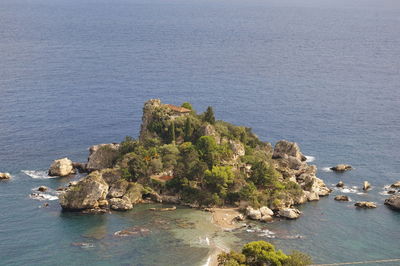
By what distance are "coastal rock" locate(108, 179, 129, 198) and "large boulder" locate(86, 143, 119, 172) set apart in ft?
35.5

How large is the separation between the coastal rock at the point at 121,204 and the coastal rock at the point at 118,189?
7.33 ft

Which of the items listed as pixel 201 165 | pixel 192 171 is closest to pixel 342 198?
pixel 201 165

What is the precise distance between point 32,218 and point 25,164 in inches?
1042

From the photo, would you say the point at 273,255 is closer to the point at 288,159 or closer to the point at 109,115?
the point at 288,159

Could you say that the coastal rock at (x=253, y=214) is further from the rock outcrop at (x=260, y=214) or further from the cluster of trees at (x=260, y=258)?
the cluster of trees at (x=260, y=258)

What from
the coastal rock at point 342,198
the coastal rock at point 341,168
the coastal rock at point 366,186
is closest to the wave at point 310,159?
the coastal rock at point 341,168

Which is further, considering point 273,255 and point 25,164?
point 25,164

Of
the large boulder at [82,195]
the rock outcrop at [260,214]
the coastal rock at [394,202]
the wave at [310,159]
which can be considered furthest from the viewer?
the wave at [310,159]

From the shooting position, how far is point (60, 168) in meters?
113

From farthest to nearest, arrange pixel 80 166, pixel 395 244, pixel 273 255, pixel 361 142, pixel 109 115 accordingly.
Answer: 1. pixel 109 115
2. pixel 361 142
3. pixel 80 166
4. pixel 395 244
5. pixel 273 255

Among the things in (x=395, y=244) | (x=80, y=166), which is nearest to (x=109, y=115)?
(x=80, y=166)

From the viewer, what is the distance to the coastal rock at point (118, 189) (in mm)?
103438

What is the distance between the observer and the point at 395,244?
92062mm

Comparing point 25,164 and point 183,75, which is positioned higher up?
point 183,75
